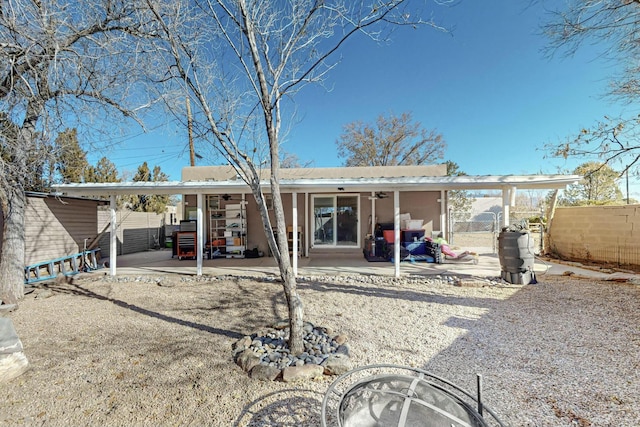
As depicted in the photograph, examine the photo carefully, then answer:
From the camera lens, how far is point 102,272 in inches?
297

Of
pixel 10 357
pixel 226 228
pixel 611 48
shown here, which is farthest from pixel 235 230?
pixel 611 48

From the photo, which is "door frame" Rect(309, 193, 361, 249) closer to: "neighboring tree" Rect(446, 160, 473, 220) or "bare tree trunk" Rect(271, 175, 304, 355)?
"bare tree trunk" Rect(271, 175, 304, 355)

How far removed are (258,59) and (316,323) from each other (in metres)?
3.46

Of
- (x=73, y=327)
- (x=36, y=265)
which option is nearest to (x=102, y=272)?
(x=36, y=265)

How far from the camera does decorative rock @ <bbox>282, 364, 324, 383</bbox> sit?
256cm

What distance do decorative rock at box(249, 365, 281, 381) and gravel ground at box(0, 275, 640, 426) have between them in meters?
0.06

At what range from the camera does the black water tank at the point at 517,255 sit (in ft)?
18.8

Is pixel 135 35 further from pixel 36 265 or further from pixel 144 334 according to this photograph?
pixel 36 265

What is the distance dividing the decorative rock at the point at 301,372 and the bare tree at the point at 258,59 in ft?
0.99

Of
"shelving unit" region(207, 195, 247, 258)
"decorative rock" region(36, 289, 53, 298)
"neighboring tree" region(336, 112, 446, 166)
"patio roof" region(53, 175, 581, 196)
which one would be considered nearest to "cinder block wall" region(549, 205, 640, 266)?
"patio roof" region(53, 175, 581, 196)

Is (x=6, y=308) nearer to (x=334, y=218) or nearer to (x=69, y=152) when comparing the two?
(x=69, y=152)

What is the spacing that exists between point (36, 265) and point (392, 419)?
8.83 m

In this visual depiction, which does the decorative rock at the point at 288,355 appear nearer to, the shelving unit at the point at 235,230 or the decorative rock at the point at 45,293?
the decorative rock at the point at 45,293

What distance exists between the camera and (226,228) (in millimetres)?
9773
